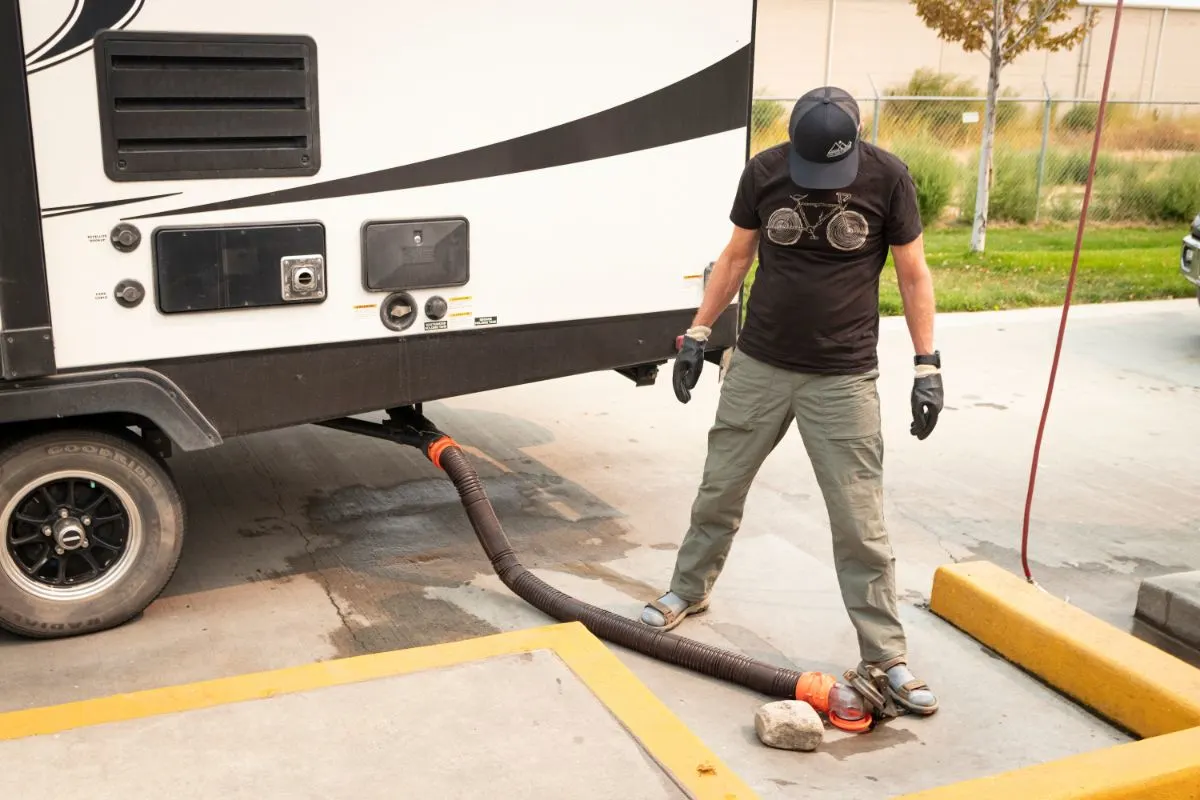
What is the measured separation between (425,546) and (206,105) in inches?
87.8

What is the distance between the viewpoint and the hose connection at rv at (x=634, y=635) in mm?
4227

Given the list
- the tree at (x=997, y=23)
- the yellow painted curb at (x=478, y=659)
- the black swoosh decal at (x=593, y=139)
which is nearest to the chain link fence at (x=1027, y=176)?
the tree at (x=997, y=23)

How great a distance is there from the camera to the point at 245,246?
4676 mm

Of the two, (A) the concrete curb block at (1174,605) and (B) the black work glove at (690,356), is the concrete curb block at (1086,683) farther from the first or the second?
(B) the black work glove at (690,356)

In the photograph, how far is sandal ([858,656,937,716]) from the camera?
4270 millimetres

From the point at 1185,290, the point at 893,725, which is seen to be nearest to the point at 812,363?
the point at 893,725

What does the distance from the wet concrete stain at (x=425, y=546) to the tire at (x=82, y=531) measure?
79cm

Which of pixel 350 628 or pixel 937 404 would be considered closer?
pixel 937 404

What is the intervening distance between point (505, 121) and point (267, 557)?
221 centimetres

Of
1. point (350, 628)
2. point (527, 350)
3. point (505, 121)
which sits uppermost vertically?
point (505, 121)

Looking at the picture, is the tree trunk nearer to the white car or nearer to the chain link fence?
the chain link fence

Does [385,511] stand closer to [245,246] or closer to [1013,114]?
[245,246]

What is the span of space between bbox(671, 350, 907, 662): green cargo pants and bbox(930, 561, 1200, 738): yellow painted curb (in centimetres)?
55

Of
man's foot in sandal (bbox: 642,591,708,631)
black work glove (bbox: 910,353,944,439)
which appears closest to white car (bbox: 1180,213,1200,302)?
black work glove (bbox: 910,353,944,439)
